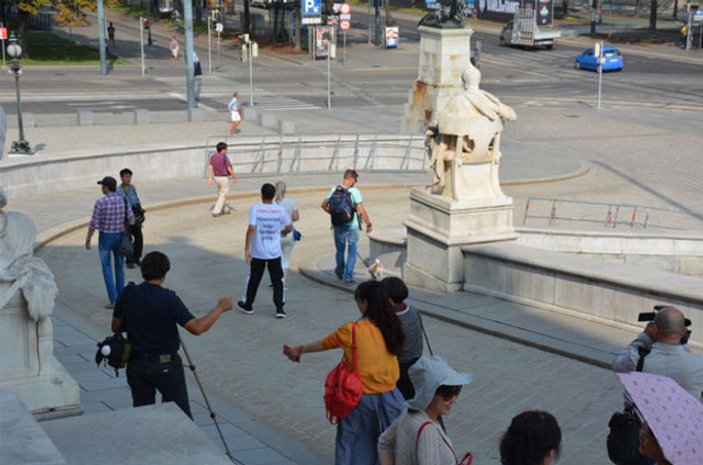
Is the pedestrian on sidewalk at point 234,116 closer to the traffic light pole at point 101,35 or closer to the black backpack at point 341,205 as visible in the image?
the black backpack at point 341,205

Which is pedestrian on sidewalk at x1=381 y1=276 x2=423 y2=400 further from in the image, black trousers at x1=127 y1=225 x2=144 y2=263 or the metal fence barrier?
the metal fence barrier

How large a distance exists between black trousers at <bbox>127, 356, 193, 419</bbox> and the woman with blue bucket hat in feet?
8.29

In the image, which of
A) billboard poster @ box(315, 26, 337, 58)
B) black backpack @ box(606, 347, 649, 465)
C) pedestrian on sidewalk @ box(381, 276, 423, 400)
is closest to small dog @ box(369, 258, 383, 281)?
pedestrian on sidewalk @ box(381, 276, 423, 400)

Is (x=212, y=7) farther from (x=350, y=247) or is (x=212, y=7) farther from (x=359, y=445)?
(x=359, y=445)

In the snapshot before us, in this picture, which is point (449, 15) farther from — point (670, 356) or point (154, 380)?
point (670, 356)

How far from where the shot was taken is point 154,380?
8.57 meters

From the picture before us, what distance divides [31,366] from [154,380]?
4.00 feet

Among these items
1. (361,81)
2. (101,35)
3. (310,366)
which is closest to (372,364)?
(310,366)

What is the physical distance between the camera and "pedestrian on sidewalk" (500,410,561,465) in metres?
5.09

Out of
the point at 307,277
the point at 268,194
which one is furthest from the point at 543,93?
the point at 268,194

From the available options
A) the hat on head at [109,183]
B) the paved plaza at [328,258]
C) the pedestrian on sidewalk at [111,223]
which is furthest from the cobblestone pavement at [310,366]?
the hat on head at [109,183]

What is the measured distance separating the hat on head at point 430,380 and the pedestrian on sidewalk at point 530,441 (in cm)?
125

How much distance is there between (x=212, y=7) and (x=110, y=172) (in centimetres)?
6410

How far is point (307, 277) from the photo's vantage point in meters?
17.8
